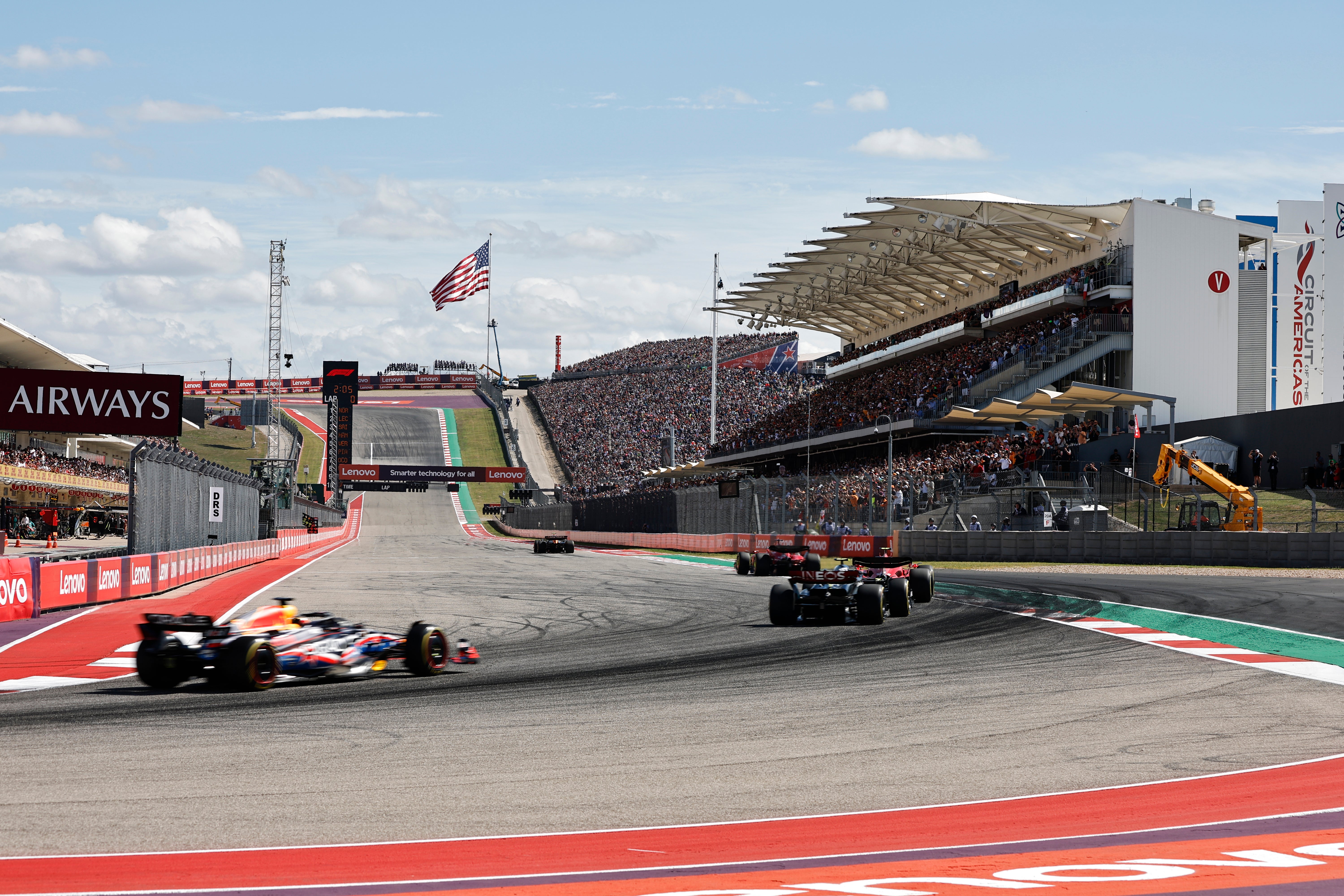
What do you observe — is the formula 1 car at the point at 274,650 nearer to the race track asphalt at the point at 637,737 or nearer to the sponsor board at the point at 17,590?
the race track asphalt at the point at 637,737

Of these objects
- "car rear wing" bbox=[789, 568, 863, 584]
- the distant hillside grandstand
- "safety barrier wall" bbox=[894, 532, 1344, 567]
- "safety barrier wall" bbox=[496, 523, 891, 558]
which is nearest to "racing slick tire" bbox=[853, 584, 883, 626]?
"car rear wing" bbox=[789, 568, 863, 584]

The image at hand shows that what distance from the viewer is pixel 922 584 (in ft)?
60.2

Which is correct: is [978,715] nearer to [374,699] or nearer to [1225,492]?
[374,699]

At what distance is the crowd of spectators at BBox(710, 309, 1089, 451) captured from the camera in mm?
48500

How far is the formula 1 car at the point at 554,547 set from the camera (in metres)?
43.5

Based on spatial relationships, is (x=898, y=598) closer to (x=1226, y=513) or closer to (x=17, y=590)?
(x=17, y=590)

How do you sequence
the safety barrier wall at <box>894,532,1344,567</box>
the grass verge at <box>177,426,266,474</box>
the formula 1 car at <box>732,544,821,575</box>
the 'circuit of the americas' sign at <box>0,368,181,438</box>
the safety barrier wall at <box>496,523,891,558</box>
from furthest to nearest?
the grass verge at <box>177,426,266,474</box> < the safety barrier wall at <box>496,523,891,558</box> < the safety barrier wall at <box>894,532,1344,567</box> < the 'circuit of the americas' sign at <box>0,368,181,438</box> < the formula 1 car at <box>732,544,821,575</box>

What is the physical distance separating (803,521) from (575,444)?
62497mm

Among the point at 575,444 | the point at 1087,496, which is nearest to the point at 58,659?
the point at 1087,496

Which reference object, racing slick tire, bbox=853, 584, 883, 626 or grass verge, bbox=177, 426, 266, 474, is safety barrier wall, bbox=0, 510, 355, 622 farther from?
grass verge, bbox=177, 426, 266, 474

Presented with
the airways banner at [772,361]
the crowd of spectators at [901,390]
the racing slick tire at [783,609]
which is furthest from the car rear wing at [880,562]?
the airways banner at [772,361]

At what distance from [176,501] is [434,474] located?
73853 millimetres

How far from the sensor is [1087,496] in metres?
31.2

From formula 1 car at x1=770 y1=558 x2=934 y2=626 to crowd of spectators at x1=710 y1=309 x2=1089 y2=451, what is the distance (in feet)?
77.8
